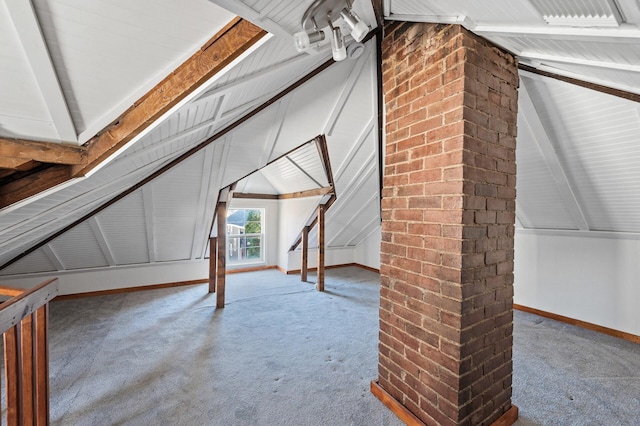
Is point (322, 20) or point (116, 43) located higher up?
point (322, 20)

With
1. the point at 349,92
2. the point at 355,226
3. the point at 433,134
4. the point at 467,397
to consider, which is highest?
the point at 349,92

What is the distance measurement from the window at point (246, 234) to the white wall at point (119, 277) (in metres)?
1.11

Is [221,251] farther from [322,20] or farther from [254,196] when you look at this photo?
[322,20]

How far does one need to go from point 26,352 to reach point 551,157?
3.95 meters

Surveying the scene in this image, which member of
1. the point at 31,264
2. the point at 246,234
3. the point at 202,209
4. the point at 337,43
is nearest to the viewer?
the point at 337,43

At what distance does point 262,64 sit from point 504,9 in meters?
1.17

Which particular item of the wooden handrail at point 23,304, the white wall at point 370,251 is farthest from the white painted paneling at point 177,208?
the white wall at point 370,251

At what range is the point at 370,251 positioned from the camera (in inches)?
256

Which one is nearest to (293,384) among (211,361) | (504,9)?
(211,361)

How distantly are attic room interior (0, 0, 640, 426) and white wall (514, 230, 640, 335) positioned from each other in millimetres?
18

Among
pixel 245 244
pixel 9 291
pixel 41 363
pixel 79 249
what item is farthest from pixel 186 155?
pixel 245 244

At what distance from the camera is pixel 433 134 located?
61.0 inches

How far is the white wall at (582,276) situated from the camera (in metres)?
3.00

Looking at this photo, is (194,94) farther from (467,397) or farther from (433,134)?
(467,397)
